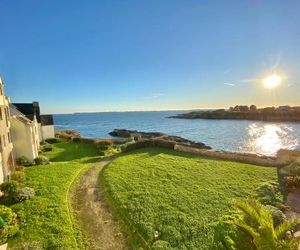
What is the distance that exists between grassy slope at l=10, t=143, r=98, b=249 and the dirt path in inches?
28.1

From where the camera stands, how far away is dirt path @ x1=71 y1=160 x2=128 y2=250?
12887 millimetres

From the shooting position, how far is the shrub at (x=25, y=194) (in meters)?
16.8

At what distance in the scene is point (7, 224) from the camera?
13461 mm

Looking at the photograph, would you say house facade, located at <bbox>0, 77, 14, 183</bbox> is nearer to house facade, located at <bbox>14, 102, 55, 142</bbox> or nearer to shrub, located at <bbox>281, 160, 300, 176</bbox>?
house facade, located at <bbox>14, 102, 55, 142</bbox>

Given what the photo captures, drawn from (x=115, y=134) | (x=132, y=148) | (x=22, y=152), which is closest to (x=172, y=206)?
(x=132, y=148)

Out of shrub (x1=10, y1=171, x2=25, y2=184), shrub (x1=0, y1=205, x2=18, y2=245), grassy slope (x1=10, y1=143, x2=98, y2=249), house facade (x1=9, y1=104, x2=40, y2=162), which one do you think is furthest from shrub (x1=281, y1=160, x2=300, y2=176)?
house facade (x1=9, y1=104, x2=40, y2=162)

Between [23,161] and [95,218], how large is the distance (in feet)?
53.0

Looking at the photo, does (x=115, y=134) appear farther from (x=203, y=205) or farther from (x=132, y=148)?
(x=203, y=205)

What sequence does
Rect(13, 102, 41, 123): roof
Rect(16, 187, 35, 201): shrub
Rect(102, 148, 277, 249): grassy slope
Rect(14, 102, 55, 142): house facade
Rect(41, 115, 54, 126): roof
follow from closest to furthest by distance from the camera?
Rect(102, 148, 277, 249): grassy slope → Rect(16, 187, 35, 201): shrub → Rect(13, 102, 41, 123): roof → Rect(14, 102, 55, 142): house facade → Rect(41, 115, 54, 126): roof

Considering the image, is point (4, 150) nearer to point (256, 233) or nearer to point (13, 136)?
point (13, 136)

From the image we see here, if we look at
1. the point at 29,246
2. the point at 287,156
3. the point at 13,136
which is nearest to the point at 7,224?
the point at 29,246

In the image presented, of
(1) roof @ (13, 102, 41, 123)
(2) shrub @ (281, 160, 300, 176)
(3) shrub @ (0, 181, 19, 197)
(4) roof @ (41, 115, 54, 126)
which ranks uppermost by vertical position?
(1) roof @ (13, 102, 41, 123)

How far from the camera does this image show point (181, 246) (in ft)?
40.1

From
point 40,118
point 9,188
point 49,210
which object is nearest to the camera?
point 49,210
